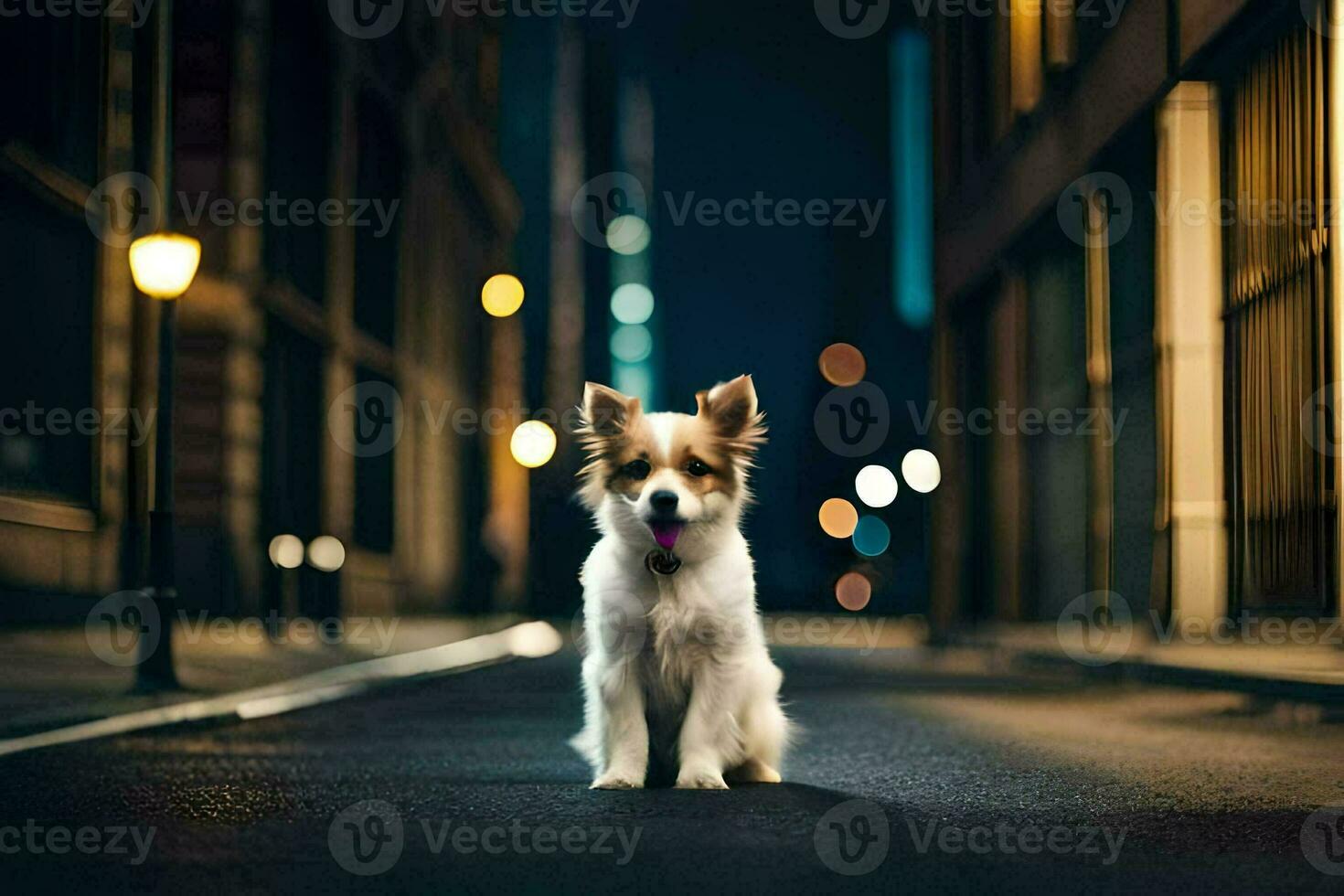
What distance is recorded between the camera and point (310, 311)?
3025 centimetres

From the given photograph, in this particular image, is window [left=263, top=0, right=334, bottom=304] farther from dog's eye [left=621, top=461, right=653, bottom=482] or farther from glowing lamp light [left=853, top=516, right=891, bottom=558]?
glowing lamp light [left=853, top=516, right=891, bottom=558]

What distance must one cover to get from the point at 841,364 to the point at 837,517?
11.1 metres

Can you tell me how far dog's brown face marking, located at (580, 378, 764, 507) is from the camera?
7.11 m

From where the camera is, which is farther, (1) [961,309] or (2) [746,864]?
(1) [961,309]

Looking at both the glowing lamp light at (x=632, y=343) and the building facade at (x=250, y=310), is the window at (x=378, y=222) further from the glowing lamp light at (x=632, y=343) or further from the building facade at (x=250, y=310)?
the glowing lamp light at (x=632, y=343)

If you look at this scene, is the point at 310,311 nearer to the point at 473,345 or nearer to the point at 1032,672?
the point at 1032,672

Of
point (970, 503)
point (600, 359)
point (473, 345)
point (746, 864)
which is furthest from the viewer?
point (600, 359)

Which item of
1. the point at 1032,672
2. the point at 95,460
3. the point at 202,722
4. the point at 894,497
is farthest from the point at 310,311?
the point at 894,497

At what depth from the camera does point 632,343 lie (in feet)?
415

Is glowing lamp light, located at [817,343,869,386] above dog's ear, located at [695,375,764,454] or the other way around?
above

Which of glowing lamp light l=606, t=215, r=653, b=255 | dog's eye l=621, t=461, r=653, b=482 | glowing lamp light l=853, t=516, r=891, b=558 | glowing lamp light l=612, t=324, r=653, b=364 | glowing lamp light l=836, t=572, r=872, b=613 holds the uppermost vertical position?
glowing lamp light l=606, t=215, r=653, b=255

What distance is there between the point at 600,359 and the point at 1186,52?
340ft

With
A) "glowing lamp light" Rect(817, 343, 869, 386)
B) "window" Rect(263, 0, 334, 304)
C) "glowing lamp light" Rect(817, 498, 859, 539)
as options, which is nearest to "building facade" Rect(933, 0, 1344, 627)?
"window" Rect(263, 0, 334, 304)

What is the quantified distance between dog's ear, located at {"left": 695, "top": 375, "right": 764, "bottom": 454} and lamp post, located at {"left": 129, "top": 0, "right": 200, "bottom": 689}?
24.3 ft
